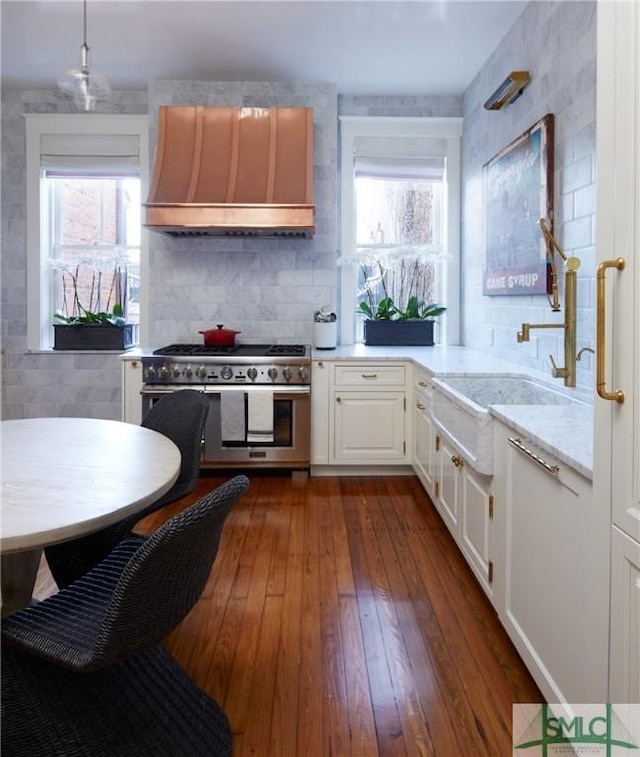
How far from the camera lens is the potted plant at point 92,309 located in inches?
189

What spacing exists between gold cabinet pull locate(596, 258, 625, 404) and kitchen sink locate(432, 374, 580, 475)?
86 centimetres

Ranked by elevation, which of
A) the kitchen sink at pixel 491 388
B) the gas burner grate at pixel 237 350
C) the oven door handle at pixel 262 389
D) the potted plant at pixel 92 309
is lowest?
the oven door handle at pixel 262 389

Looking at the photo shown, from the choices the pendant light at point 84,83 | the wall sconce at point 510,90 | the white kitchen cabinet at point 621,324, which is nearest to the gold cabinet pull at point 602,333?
the white kitchen cabinet at point 621,324

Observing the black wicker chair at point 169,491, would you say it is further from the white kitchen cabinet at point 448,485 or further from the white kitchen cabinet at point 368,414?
the white kitchen cabinet at point 368,414

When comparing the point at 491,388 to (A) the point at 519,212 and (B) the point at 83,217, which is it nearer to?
(A) the point at 519,212

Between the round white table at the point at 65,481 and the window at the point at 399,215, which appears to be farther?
the window at the point at 399,215

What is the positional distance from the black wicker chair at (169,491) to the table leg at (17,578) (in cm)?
12

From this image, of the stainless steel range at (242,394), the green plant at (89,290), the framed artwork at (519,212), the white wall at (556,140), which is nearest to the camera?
the white wall at (556,140)

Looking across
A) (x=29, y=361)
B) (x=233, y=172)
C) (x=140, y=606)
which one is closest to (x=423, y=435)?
(x=233, y=172)

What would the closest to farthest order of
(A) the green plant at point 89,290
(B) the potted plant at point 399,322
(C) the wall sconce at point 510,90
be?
(C) the wall sconce at point 510,90 → (B) the potted plant at point 399,322 → (A) the green plant at point 89,290

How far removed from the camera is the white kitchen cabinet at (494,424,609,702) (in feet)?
4.56

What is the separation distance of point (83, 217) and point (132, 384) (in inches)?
66.6

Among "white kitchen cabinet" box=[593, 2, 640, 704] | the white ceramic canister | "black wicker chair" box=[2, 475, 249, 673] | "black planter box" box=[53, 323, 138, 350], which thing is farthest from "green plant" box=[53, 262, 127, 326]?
"white kitchen cabinet" box=[593, 2, 640, 704]

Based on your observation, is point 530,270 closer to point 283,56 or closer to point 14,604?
point 283,56
